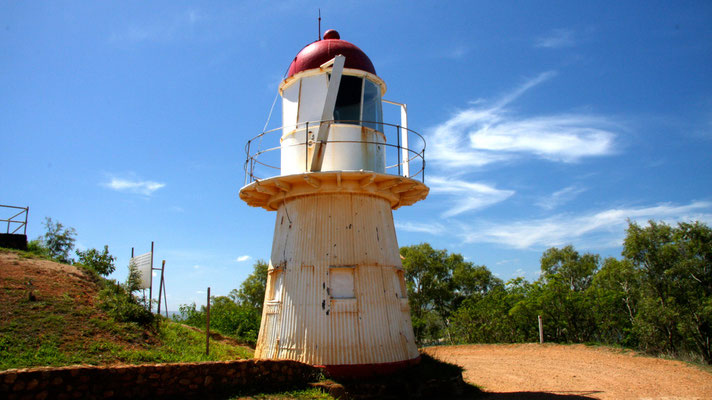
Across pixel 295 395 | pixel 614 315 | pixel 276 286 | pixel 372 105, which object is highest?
pixel 372 105

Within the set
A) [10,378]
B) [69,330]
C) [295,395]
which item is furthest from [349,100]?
[10,378]

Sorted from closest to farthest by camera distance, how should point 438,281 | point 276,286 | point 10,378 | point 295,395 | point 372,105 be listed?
point 10,378 → point 295,395 → point 276,286 → point 372,105 → point 438,281

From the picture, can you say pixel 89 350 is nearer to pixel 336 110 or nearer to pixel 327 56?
pixel 336 110

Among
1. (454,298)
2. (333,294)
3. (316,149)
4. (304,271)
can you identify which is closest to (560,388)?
(333,294)

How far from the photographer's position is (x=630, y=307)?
26.1 m

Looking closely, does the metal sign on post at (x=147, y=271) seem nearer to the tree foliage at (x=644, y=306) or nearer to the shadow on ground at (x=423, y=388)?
the shadow on ground at (x=423, y=388)

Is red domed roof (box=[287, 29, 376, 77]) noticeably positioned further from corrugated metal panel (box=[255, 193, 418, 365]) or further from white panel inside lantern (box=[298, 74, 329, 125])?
corrugated metal panel (box=[255, 193, 418, 365])

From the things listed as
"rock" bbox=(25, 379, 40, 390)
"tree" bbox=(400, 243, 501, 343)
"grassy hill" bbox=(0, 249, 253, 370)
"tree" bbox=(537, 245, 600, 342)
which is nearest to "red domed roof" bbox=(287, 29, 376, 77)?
"grassy hill" bbox=(0, 249, 253, 370)

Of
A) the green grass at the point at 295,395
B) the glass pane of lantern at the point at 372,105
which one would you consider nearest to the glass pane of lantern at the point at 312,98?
the glass pane of lantern at the point at 372,105

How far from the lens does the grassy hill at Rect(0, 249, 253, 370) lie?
30.8ft

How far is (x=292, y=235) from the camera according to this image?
11445 mm

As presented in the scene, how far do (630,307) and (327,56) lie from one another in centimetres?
2387

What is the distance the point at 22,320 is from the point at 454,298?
3787 centimetres

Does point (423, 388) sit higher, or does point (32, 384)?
point (32, 384)
